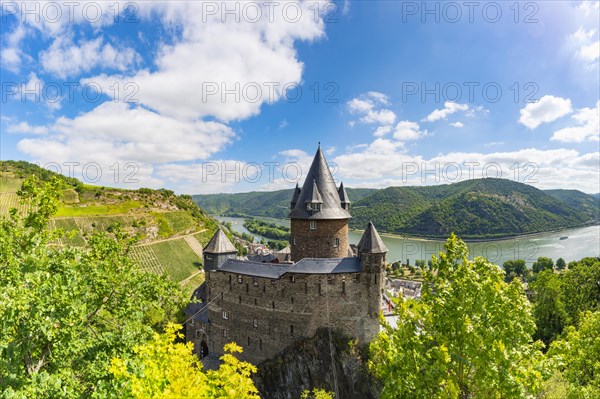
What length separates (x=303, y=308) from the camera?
20469mm

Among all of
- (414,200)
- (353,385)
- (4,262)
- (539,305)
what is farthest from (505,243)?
(4,262)

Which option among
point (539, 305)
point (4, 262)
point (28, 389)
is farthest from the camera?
point (539, 305)

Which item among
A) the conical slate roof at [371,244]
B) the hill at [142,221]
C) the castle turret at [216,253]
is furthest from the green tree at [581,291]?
the hill at [142,221]

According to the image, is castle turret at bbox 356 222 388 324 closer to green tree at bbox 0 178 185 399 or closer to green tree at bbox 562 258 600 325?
green tree at bbox 0 178 185 399

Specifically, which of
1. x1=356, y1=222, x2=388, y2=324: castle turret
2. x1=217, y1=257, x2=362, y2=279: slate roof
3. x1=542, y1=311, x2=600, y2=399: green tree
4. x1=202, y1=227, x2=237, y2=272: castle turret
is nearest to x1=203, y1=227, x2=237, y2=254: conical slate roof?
x1=202, y1=227, x2=237, y2=272: castle turret

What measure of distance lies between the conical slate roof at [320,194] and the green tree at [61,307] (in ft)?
39.5

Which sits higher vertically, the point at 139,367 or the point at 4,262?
the point at 4,262

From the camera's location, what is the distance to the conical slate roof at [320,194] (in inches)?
863

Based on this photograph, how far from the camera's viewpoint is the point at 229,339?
2316 cm

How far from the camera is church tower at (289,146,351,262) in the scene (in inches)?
862

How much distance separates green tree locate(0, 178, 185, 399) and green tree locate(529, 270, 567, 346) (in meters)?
36.8

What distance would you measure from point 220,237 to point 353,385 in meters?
13.7

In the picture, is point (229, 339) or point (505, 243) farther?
point (505, 243)

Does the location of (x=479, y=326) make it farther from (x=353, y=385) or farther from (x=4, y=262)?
(x=353, y=385)
